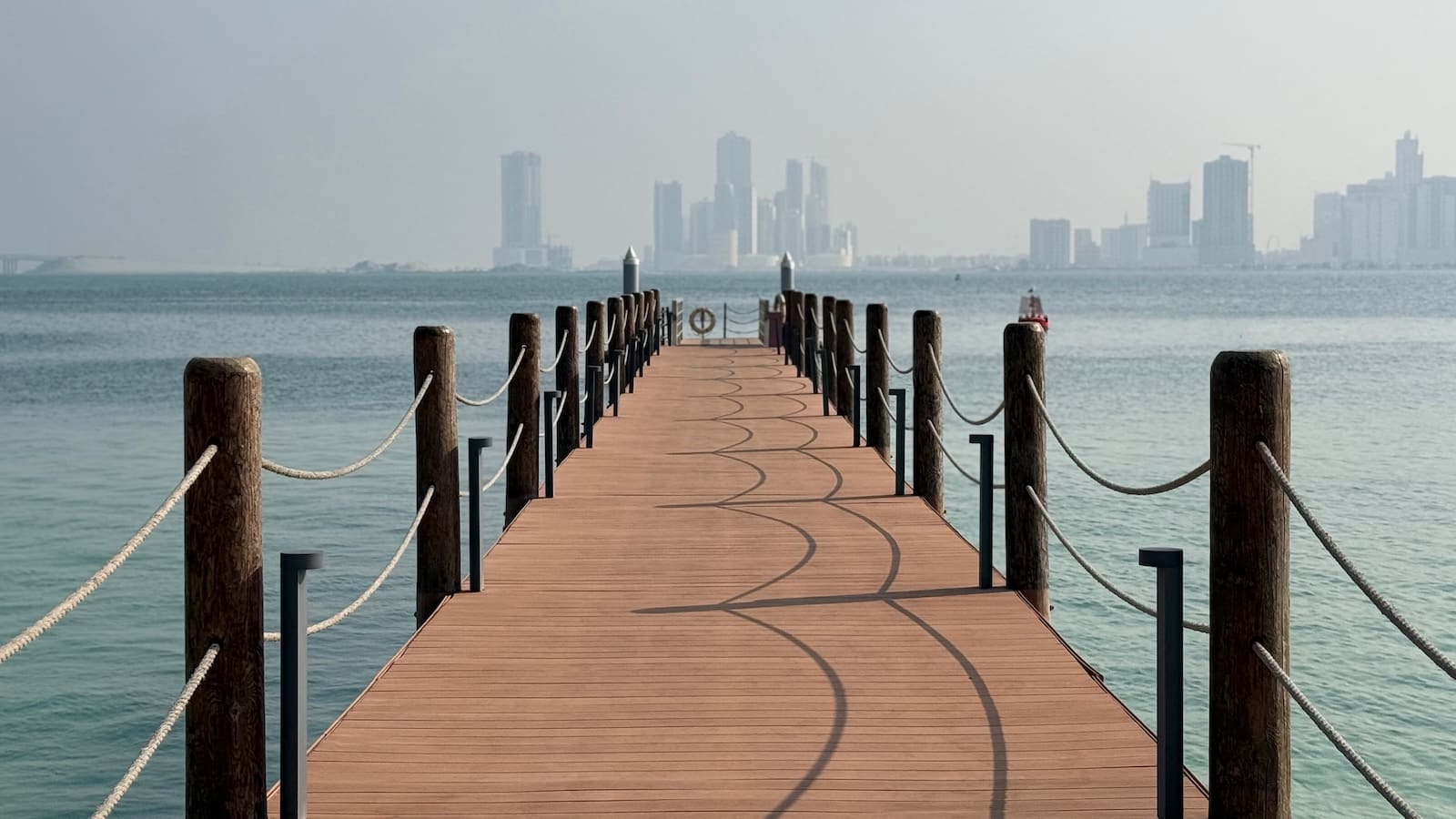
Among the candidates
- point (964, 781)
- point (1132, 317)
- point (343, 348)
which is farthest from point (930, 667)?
point (1132, 317)

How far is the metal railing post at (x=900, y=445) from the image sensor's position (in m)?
11.4

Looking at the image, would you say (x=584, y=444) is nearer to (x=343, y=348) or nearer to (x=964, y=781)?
(x=964, y=781)

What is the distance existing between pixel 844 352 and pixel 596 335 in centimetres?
282

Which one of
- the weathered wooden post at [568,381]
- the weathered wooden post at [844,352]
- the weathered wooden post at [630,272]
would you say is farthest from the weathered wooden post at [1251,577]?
the weathered wooden post at [630,272]

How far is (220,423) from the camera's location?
439 centimetres

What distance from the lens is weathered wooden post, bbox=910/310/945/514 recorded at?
36.1ft

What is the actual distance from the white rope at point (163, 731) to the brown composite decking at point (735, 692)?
2.29 ft

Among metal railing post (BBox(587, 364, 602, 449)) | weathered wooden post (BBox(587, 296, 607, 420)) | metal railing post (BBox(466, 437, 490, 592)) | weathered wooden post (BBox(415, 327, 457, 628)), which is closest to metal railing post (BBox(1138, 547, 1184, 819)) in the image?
metal railing post (BBox(466, 437, 490, 592))

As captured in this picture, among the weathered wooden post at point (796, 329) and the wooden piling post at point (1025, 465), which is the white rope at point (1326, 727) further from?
the weathered wooden post at point (796, 329)

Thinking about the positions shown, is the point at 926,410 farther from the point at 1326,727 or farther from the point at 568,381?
the point at 1326,727

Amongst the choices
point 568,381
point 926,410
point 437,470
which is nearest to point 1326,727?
point 437,470

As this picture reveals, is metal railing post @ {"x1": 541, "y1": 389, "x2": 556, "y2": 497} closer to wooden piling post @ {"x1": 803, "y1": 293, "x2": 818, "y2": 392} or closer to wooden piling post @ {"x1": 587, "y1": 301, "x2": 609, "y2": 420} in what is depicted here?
wooden piling post @ {"x1": 587, "y1": 301, "x2": 609, "y2": 420}

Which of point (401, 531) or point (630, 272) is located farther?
point (630, 272)

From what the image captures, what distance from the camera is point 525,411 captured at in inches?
438
